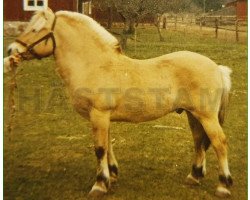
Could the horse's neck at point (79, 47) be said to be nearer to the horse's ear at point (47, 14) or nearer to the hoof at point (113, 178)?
the horse's ear at point (47, 14)

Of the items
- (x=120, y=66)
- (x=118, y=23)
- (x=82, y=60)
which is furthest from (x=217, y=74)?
(x=118, y=23)

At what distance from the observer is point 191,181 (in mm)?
3281

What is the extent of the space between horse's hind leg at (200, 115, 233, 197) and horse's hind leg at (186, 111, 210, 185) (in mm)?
216

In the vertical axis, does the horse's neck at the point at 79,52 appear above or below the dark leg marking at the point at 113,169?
above

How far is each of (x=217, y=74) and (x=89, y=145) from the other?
70.0 inches

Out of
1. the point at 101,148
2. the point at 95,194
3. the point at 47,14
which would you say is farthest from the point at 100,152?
the point at 47,14

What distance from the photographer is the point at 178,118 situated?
4.85 m

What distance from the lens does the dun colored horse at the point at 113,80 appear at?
2812 mm

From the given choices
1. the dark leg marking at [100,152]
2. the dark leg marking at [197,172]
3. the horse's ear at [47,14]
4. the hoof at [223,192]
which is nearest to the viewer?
the horse's ear at [47,14]

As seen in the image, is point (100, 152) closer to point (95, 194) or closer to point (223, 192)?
point (95, 194)

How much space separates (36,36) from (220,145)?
170 cm

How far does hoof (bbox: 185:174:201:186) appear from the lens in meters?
3.27

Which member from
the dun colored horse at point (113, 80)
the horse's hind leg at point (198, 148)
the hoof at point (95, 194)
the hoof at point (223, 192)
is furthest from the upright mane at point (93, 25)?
the hoof at point (223, 192)

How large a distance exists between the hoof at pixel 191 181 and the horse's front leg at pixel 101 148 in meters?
0.74
